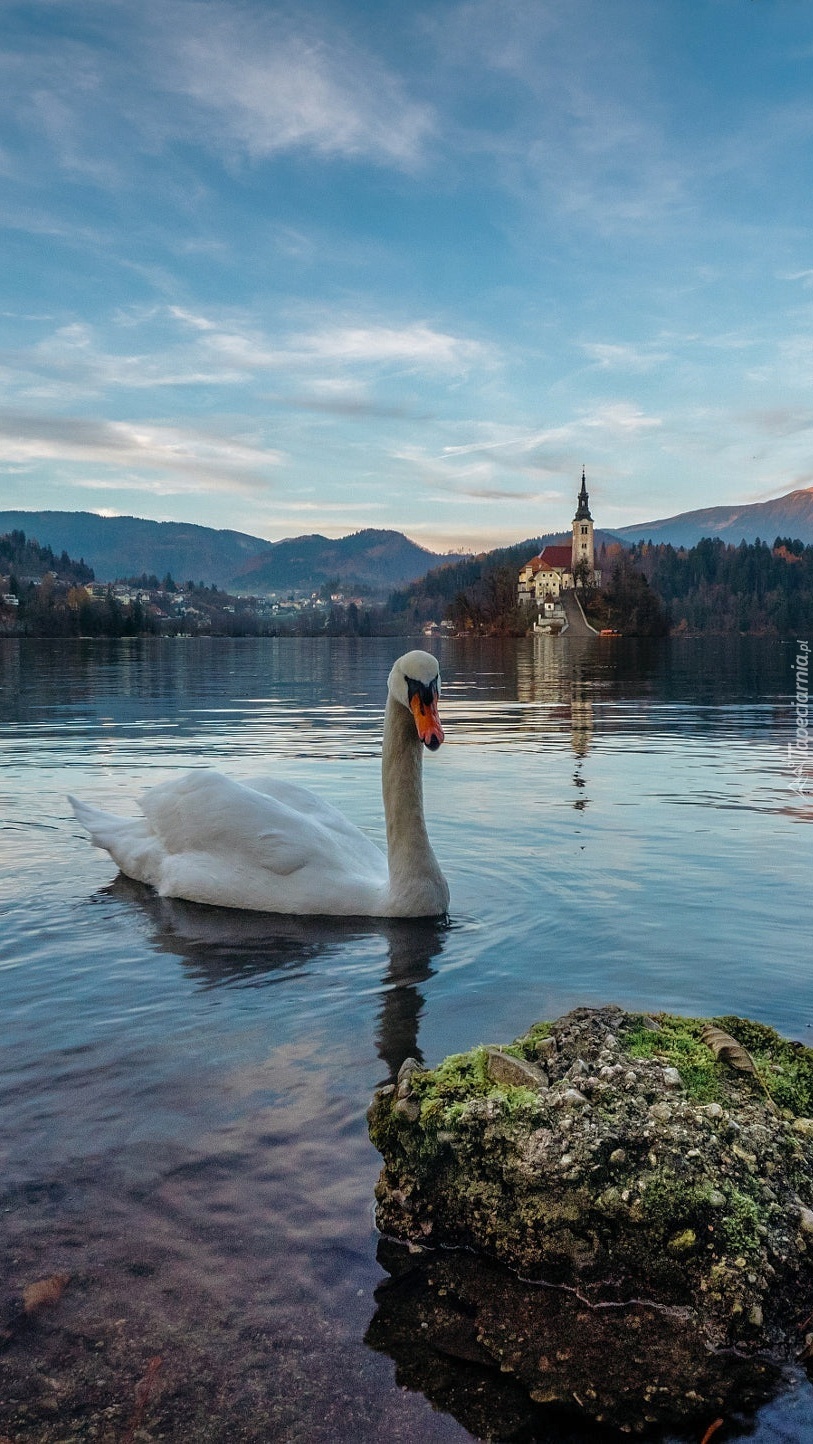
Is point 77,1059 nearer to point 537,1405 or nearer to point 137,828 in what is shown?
point 537,1405

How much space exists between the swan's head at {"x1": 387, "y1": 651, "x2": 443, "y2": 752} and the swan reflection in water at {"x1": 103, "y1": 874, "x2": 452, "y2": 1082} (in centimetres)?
154

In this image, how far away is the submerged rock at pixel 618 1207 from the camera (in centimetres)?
351

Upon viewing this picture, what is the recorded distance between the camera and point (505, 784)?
16.9 meters

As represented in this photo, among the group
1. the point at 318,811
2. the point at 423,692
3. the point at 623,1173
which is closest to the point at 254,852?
the point at 318,811

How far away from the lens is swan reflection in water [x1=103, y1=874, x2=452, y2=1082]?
725cm

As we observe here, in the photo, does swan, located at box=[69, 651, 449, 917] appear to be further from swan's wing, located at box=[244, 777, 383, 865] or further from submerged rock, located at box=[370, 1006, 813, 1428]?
submerged rock, located at box=[370, 1006, 813, 1428]

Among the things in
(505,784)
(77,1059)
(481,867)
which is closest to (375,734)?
(505,784)

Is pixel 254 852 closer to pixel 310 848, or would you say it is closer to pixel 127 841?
pixel 310 848

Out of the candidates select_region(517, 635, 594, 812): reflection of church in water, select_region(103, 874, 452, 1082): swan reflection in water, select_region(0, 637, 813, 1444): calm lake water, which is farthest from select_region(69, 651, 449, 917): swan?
select_region(517, 635, 594, 812): reflection of church in water

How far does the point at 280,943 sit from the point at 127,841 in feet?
8.95

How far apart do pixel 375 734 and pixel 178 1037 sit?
61.2ft

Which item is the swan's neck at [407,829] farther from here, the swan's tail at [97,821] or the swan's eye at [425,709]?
the swan's tail at [97,821]

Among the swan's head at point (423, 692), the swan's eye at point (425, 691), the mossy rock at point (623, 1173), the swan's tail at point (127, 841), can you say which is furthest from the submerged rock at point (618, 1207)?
the swan's tail at point (127, 841)

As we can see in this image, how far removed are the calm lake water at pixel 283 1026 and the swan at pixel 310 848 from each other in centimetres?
27
